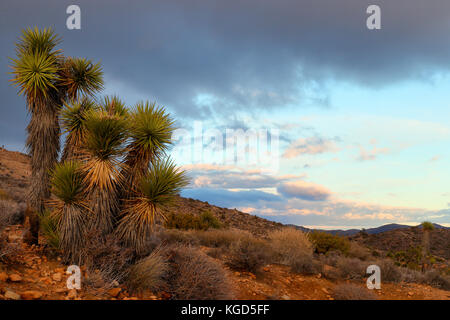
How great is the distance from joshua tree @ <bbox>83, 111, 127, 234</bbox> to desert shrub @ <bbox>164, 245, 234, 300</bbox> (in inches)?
91.3

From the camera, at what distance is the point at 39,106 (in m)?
12.1

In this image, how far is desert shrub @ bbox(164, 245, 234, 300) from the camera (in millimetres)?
8430

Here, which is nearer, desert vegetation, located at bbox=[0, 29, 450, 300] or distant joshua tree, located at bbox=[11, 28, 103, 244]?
desert vegetation, located at bbox=[0, 29, 450, 300]

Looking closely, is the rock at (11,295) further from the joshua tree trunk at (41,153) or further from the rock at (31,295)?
the joshua tree trunk at (41,153)

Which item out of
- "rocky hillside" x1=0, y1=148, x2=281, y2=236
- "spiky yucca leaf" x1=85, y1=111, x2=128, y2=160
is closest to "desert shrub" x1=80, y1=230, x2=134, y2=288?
"spiky yucca leaf" x1=85, y1=111, x2=128, y2=160

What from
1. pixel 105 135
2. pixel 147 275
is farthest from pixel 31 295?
pixel 105 135

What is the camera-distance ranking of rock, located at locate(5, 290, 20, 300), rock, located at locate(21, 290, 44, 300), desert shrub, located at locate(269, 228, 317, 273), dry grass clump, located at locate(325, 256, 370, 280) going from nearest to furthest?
rock, located at locate(5, 290, 20, 300), rock, located at locate(21, 290, 44, 300), desert shrub, located at locate(269, 228, 317, 273), dry grass clump, located at locate(325, 256, 370, 280)

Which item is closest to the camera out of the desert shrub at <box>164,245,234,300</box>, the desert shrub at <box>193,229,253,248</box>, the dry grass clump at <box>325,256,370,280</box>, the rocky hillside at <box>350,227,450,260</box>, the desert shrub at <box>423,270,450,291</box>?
the desert shrub at <box>164,245,234,300</box>

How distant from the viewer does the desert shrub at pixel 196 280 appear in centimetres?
843

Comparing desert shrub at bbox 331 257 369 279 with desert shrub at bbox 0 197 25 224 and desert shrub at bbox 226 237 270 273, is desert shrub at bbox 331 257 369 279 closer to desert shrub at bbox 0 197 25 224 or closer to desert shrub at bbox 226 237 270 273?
desert shrub at bbox 226 237 270 273

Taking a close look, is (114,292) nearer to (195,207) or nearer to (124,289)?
(124,289)

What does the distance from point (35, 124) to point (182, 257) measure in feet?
24.9

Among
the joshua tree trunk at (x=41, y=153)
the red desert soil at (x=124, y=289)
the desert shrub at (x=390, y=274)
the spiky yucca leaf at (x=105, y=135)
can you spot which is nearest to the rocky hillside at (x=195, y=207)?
the desert shrub at (x=390, y=274)

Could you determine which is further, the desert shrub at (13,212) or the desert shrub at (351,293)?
the desert shrub at (13,212)
